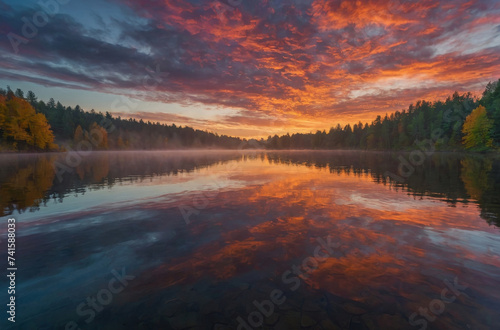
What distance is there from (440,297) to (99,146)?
188 metres

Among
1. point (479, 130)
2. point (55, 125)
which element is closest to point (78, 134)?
point (55, 125)

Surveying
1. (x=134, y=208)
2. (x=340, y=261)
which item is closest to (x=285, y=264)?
(x=340, y=261)

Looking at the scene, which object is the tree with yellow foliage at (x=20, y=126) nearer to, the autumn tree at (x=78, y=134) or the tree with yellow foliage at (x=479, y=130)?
the autumn tree at (x=78, y=134)

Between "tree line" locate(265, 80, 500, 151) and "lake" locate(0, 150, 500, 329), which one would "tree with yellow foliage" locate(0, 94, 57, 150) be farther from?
"tree line" locate(265, 80, 500, 151)

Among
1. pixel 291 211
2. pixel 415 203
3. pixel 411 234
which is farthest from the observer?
pixel 415 203

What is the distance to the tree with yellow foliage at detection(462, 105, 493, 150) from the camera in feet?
236

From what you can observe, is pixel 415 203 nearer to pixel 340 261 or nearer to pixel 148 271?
pixel 340 261

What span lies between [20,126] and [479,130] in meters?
170

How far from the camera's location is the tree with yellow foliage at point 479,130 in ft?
236

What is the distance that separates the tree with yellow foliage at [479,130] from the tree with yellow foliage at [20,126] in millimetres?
165807

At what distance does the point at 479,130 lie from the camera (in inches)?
2968

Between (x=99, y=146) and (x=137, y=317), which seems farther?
(x=99, y=146)

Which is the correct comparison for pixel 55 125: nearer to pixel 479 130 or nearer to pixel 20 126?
pixel 20 126

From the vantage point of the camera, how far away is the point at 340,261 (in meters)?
7.77
